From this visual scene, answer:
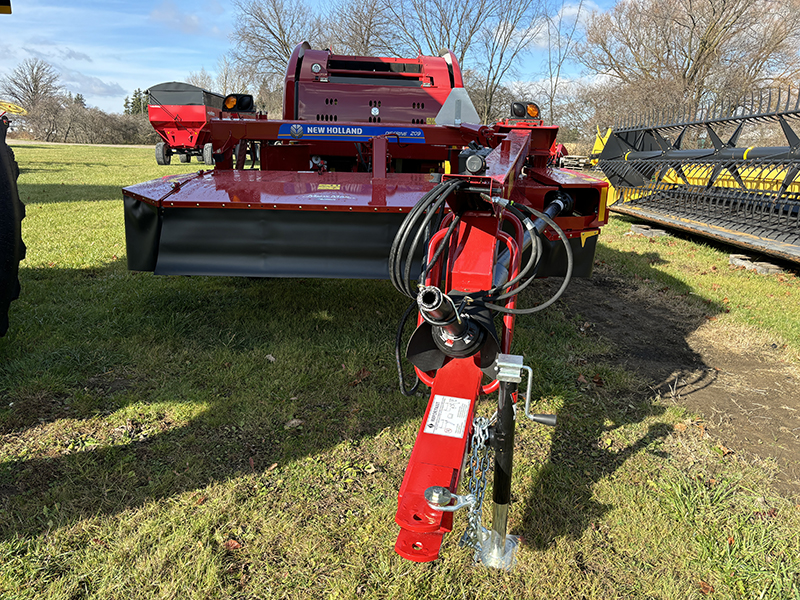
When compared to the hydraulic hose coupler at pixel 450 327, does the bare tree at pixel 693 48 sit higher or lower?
higher

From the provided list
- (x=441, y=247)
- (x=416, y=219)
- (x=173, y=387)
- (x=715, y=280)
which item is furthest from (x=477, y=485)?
(x=715, y=280)

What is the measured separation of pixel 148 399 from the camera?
3.27 metres

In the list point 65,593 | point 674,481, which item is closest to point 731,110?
point 674,481

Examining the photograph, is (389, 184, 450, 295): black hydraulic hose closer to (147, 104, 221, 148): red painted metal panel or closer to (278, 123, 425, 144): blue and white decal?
(278, 123, 425, 144): blue and white decal

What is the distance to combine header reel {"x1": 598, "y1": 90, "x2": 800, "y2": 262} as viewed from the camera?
6.71m

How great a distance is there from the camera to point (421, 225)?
5.81ft

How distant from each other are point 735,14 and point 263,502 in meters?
27.7

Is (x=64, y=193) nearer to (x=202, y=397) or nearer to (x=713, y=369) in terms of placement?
(x=202, y=397)

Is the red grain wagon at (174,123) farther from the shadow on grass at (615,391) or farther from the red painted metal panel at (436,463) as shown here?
the red painted metal panel at (436,463)

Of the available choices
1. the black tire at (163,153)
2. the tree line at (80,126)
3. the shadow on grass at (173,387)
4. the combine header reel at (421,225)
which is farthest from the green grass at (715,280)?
the tree line at (80,126)

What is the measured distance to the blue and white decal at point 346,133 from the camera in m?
4.04

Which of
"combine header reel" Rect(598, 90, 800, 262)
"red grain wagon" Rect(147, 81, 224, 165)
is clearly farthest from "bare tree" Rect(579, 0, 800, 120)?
"red grain wagon" Rect(147, 81, 224, 165)

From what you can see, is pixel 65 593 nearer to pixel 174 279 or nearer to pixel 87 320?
Result: pixel 87 320

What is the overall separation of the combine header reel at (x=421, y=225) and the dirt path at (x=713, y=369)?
959mm
